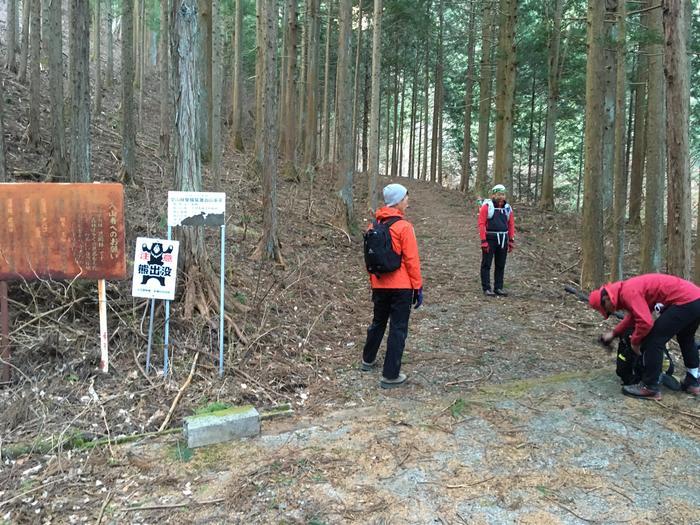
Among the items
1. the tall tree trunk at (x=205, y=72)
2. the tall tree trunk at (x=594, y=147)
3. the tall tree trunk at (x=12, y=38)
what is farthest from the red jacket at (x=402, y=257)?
the tall tree trunk at (x=12, y=38)

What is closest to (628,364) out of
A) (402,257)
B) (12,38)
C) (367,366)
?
(402,257)

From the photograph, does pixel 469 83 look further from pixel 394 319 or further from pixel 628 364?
pixel 394 319

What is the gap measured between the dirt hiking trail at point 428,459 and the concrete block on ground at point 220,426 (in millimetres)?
98

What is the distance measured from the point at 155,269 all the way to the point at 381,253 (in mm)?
2112

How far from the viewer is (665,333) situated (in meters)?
4.83

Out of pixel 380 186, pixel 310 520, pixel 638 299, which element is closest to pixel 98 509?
pixel 310 520

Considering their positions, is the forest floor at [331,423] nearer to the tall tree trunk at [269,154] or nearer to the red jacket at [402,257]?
the tall tree trunk at [269,154]

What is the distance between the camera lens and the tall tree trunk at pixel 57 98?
8.94 metres

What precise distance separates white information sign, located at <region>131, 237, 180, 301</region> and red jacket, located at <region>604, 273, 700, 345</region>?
13.1 feet

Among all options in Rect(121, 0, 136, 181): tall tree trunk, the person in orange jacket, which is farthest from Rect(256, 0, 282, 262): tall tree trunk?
the person in orange jacket

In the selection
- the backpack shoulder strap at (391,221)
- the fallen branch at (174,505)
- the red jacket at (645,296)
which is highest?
the backpack shoulder strap at (391,221)

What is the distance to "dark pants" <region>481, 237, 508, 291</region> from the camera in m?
9.06

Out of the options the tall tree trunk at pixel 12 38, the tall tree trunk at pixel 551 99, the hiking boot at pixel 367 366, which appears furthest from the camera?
the tall tree trunk at pixel 12 38

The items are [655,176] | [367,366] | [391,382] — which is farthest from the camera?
[655,176]
